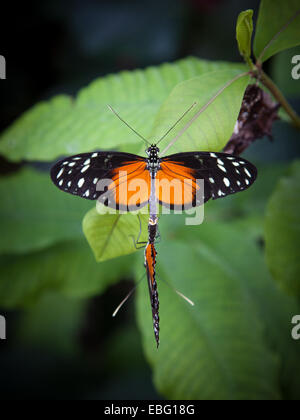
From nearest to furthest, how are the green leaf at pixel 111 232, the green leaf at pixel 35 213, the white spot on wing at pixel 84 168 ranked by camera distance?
1. the green leaf at pixel 111 232
2. the white spot on wing at pixel 84 168
3. the green leaf at pixel 35 213

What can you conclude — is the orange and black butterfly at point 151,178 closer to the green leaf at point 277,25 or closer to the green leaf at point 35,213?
the green leaf at point 277,25

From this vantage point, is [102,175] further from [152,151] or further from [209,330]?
[209,330]

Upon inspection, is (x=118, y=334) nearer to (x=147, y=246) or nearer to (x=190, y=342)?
(x=190, y=342)

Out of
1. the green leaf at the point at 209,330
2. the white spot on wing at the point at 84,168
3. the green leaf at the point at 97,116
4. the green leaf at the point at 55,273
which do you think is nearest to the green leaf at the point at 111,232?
the white spot on wing at the point at 84,168

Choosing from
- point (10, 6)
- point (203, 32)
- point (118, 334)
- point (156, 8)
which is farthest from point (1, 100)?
point (118, 334)

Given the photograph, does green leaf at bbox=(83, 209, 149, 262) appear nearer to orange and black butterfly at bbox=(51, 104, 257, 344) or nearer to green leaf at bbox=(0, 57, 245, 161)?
orange and black butterfly at bbox=(51, 104, 257, 344)

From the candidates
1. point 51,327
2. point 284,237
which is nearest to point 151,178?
point 284,237
